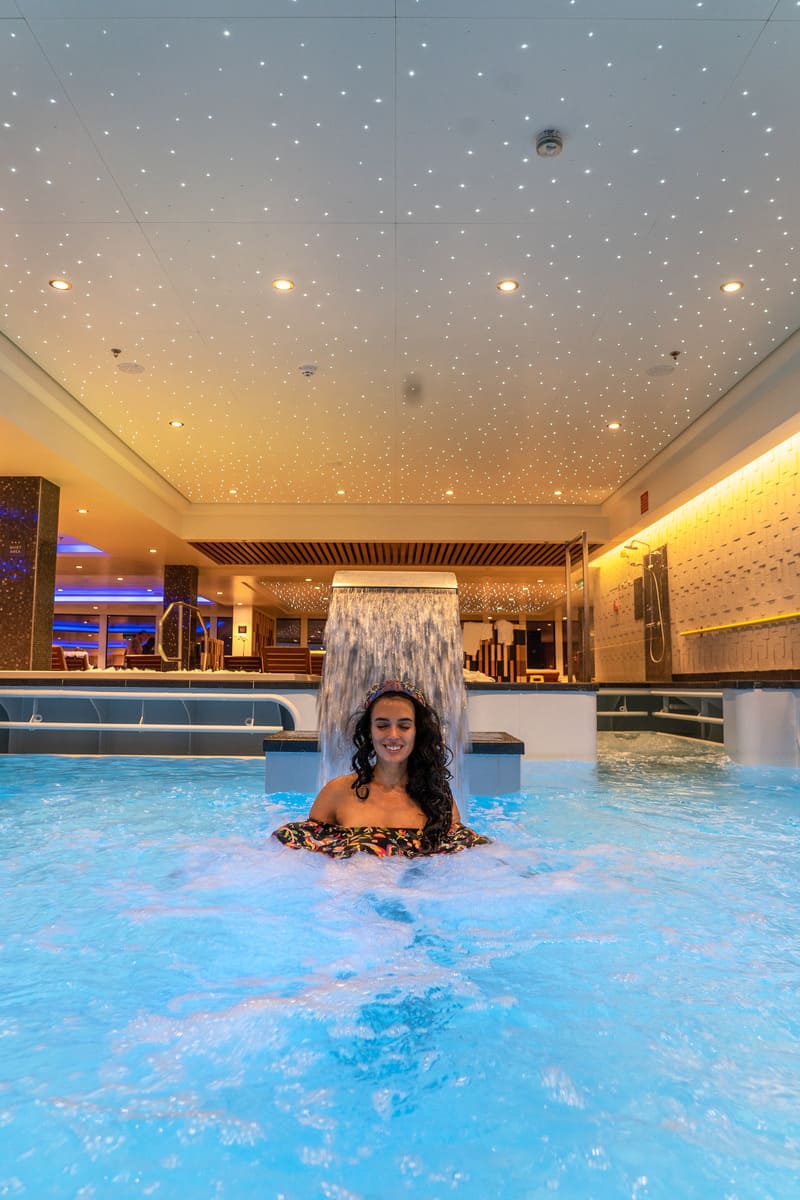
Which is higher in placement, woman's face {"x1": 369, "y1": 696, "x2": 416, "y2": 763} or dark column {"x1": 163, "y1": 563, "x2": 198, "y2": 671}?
dark column {"x1": 163, "y1": 563, "x2": 198, "y2": 671}

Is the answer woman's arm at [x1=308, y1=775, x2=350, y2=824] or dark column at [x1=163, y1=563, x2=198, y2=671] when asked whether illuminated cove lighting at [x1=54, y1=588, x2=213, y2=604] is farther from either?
woman's arm at [x1=308, y1=775, x2=350, y2=824]

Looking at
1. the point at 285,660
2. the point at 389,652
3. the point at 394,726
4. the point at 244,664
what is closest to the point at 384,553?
the point at 244,664

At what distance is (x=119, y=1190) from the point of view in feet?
3.81

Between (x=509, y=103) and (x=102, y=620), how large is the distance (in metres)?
24.0

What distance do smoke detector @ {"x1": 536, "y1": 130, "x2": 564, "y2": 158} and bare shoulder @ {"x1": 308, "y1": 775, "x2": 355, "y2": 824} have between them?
3754 mm

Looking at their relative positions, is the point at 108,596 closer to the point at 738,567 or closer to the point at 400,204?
the point at 738,567

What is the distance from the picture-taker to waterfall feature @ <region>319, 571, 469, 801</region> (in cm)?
456

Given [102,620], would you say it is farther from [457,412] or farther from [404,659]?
[404,659]

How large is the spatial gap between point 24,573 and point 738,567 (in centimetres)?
838

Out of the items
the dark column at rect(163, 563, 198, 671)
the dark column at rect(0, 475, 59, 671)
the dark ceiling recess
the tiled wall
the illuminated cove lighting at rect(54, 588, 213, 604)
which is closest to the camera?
the tiled wall

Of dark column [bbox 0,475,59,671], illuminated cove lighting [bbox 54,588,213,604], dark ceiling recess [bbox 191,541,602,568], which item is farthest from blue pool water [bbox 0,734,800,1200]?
illuminated cove lighting [bbox 54,588,213,604]

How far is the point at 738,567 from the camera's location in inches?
375

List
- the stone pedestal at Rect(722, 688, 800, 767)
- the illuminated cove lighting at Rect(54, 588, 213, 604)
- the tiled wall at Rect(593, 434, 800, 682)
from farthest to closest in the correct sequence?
the illuminated cove lighting at Rect(54, 588, 213, 604) → the tiled wall at Rect(593, 434, 800, 682) → the stone pedestal at Rect(722, 688, 800, 767)

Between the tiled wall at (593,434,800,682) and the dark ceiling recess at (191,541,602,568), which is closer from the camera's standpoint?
the tiled wall at (593,434,800,682)
